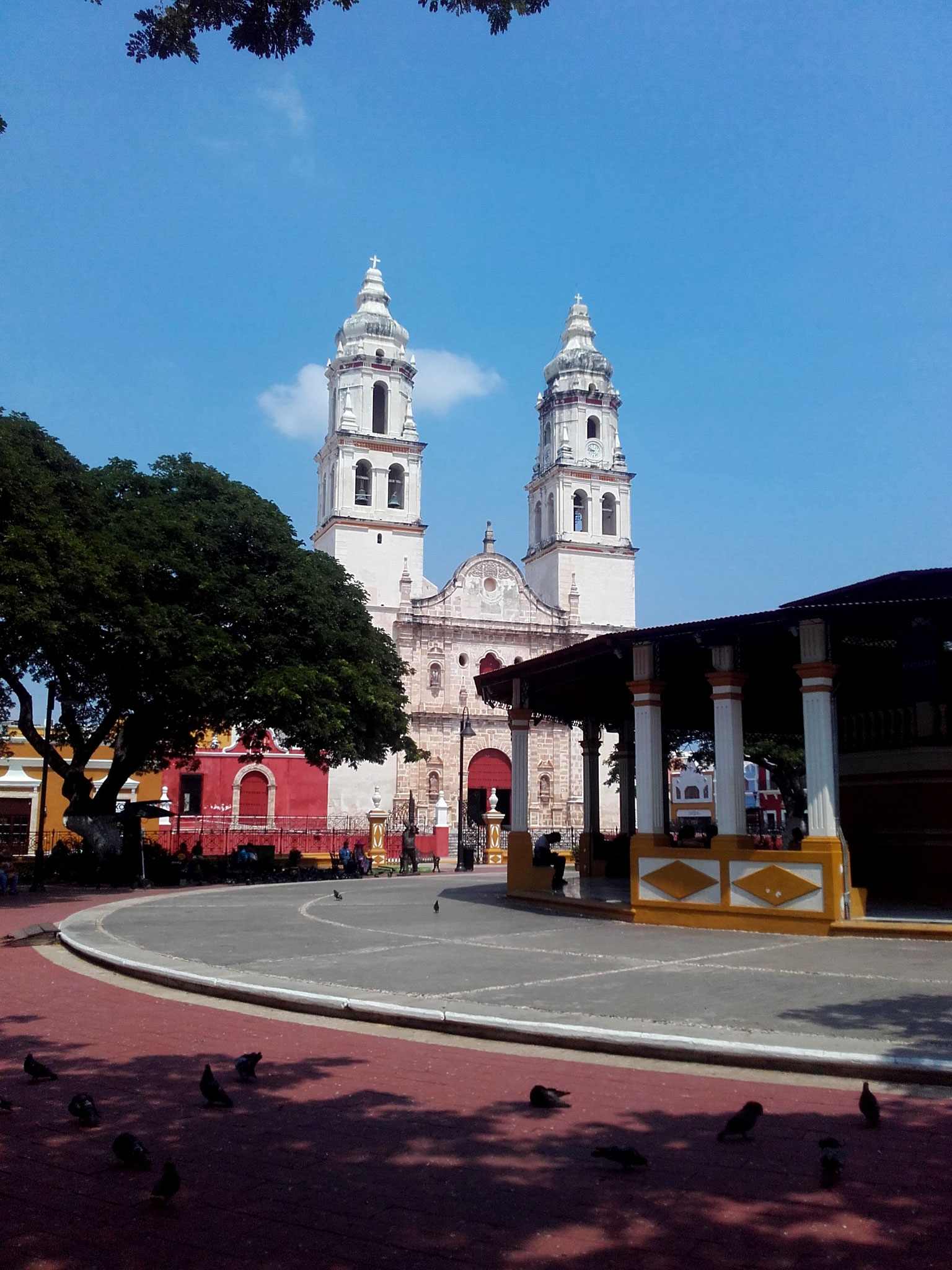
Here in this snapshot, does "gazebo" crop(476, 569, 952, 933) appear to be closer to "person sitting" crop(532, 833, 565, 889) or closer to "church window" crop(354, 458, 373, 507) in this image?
"person sitting" crop(532, 833, 565, 889)

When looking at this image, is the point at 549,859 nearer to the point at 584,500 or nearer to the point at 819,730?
the point at 819,730

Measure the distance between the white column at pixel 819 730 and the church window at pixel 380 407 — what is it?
3865cm

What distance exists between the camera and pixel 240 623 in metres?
22.2

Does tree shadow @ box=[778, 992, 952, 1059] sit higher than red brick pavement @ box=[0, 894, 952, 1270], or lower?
higher

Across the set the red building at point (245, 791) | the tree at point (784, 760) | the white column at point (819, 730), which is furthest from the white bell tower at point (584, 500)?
the white column at point (819, 730)

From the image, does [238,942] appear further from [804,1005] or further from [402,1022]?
[804,1005]

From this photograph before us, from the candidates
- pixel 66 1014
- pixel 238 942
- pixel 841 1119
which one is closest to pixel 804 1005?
pixel 841 1119

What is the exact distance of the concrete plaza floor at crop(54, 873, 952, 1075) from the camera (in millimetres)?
6383

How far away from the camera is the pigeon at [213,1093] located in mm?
4785

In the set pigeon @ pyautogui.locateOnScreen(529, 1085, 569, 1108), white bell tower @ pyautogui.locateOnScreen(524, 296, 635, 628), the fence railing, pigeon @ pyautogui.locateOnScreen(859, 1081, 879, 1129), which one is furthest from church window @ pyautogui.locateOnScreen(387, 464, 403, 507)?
pigeon @ pyautogui.locateOnScreen(859, 1081, 879, 1129)

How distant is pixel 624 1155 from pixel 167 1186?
1.66 meters

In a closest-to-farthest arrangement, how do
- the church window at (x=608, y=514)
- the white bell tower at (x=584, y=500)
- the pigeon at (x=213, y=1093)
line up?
the pigeon at (x=213, y=1093)
the white bell tower at (x=584, y=500)
the church window at (x=608, y=514)

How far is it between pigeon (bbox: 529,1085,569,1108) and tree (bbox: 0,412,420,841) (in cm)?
1189

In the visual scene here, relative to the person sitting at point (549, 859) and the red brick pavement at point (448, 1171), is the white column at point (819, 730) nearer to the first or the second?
the person sitting at point (549, 859)
